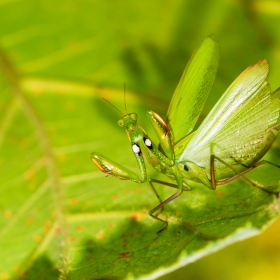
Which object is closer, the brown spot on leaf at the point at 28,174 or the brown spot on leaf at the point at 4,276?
→ the brown spot on leaf at the point at 4,276

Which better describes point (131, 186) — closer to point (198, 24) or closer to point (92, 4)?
point (198, 24)

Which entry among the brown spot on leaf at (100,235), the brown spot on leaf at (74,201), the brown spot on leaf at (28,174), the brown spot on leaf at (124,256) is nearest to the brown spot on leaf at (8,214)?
the brown spot on leaf at (28,174)

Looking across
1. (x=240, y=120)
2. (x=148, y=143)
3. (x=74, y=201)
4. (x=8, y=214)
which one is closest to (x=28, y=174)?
(x=8, y=214)

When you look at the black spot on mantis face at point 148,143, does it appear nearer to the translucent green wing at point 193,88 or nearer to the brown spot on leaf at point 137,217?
the translucent green wing at point 193,88

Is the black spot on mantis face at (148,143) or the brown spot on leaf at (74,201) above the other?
the brown spot on leaf at (74,201)

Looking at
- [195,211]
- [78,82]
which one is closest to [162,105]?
[78,82]

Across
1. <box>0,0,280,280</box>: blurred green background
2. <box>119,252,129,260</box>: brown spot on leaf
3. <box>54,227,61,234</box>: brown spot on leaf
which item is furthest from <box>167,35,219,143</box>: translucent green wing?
<box>54,227,61,234</box>: brown spot on leaf

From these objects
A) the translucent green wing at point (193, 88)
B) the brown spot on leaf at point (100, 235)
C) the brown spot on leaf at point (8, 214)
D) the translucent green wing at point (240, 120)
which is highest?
the brown spot on leaf at point (8, 214)
